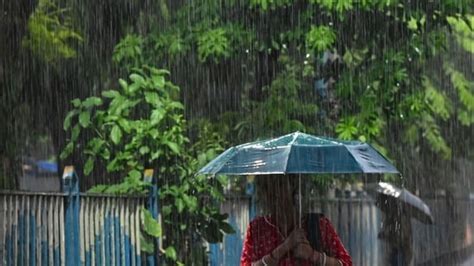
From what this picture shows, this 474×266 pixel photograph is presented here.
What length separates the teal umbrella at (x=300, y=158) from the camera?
20.4 ft

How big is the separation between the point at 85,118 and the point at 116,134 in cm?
28

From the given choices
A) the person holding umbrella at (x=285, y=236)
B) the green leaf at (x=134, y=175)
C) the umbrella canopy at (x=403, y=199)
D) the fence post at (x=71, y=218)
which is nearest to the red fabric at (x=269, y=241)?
the person holding umbrella at (x=285, y=236)

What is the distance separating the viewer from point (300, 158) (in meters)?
6.26

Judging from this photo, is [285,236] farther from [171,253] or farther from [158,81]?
[158,81]

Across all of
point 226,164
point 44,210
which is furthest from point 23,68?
point 226,164

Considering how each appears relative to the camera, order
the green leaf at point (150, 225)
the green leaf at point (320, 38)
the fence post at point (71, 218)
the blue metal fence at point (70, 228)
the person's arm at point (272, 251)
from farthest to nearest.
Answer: the green leaf at point (320, 38)
the green leaf at point (150, 225)
the fence post at point (71, 218)
the blue metal fence at point (70, 228)
the person's arm at point (272, 251)

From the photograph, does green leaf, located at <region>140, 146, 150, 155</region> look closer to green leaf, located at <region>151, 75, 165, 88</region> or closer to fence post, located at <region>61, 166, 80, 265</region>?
green leaf, located at <region>151, 75, 165, 88</region>

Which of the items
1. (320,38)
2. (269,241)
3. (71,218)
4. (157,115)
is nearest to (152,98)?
(157,115)

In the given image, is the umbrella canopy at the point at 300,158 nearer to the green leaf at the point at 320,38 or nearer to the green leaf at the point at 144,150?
the green leaf at the point at 144,150

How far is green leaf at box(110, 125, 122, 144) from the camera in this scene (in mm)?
9322

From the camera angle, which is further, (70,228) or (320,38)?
(320,38)

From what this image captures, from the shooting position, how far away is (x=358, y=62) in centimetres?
1229

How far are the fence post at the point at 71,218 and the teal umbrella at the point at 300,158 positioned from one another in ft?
6.14

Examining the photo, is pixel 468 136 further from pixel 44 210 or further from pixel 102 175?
pixel 44 210
